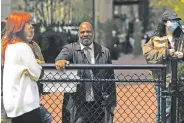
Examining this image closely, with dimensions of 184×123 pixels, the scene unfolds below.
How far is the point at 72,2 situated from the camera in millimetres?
21109

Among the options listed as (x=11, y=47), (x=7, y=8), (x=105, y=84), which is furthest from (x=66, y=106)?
(x=7, y=8)

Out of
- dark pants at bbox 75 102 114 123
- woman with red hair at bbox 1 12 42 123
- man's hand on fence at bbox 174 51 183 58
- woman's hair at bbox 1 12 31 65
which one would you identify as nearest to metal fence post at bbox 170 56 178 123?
man's hand on fence at bbox 174 51 183 58

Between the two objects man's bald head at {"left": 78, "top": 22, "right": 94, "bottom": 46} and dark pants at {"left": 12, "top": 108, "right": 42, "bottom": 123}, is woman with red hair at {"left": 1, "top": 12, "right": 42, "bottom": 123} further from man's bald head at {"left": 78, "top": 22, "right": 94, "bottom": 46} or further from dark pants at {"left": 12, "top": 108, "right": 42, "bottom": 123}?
man's bald head at {"left": 78, "top": 22, "right": 94, "bottom": 46}

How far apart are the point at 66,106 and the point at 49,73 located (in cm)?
68

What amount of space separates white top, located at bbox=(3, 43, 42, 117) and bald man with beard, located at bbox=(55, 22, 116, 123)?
64 centimetres

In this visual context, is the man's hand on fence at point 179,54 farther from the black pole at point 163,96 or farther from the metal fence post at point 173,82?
the black pole at point 163,96

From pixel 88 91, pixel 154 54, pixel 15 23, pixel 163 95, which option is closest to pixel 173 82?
pixel 163 95

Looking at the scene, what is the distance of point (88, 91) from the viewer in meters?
4.89

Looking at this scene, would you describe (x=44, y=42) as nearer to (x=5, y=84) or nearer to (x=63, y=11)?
(x=63, y=11)

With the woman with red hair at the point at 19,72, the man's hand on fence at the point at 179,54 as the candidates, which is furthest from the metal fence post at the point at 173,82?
the woman with red hair at the point at 19,72

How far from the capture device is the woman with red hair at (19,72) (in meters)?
4.12

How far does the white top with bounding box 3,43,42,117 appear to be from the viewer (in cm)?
411

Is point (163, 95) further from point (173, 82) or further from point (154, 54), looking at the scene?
point (154, 54)

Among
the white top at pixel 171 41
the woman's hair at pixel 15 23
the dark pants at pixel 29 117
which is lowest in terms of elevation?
the dark pants at pixel 29 117
